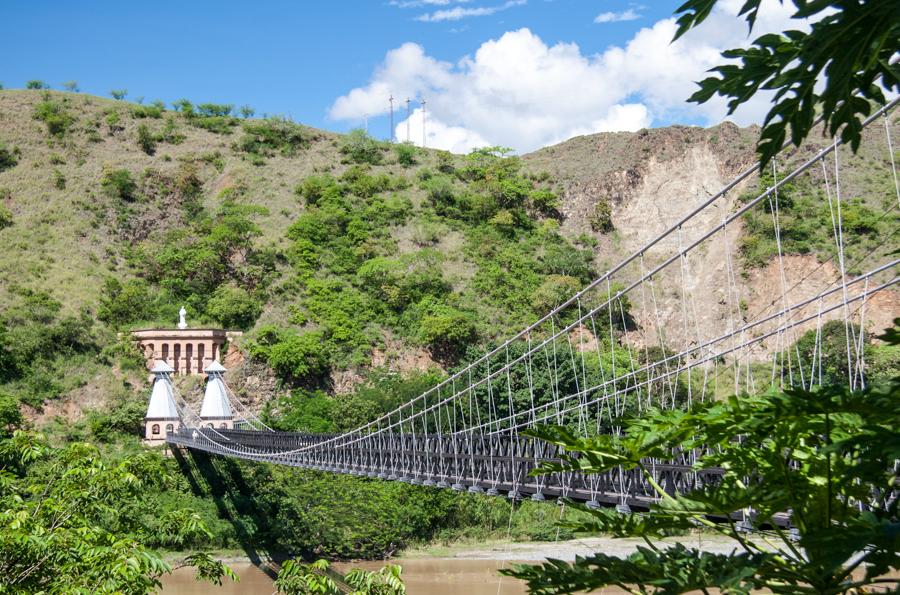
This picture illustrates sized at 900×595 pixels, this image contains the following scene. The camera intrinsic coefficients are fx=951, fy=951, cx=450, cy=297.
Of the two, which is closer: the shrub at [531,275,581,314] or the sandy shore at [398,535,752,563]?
the sandy shore at [398,535,752,563]

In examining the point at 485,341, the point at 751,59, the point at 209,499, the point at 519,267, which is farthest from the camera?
the point at 519,267

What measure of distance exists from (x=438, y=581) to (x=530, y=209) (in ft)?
63.5

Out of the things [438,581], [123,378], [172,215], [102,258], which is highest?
[172,215]

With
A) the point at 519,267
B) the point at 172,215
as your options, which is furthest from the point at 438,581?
the point at 172,215

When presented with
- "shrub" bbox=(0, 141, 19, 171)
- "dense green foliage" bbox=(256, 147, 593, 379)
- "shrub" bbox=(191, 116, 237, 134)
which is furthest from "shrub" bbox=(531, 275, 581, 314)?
"shrub" bbox=(0, 141, 19, 171)

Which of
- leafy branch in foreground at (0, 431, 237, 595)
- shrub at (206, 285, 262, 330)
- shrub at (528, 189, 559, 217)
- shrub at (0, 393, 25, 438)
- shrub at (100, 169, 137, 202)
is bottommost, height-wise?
leafy branch in foreground at (0, 431, 237, 595)

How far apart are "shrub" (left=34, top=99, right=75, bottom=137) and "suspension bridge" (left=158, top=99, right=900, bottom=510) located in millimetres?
15918

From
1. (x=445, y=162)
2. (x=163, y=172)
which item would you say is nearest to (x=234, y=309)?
(x=163, y=172)

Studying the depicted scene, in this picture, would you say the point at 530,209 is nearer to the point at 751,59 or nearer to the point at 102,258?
the point at 102,258

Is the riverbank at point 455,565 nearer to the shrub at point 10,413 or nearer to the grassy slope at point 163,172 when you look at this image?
the shrub at point 10,413

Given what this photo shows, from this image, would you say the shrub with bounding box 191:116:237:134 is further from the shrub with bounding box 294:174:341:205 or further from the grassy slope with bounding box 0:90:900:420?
the shrub with bounding box 294:174:341:205

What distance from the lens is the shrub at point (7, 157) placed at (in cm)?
3359

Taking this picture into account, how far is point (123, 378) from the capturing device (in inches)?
1005

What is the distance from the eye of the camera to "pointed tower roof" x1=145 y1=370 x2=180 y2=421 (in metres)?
23.5
